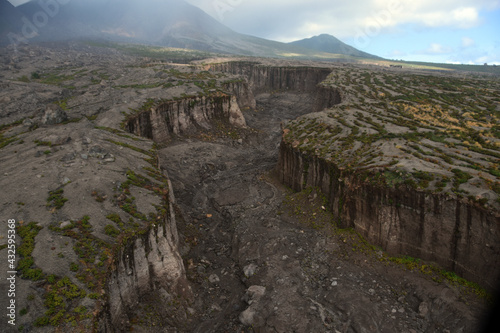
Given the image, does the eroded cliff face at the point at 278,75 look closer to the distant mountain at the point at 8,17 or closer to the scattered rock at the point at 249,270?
the scattered rock at the point at 249,270

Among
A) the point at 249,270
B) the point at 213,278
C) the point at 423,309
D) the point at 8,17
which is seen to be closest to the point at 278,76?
the point at 249,270

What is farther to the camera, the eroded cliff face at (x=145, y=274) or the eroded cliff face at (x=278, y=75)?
the eroded cliff face at (x=278, y=75)

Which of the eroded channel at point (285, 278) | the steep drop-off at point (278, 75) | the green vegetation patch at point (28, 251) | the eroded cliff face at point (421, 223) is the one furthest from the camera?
the steep drop-off at point (278, 75)

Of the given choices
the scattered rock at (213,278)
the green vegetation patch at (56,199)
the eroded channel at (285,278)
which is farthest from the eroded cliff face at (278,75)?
the green vegetation patch at (56,199)

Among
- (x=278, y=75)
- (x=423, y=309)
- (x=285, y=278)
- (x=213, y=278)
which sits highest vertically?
(x=278, y=75)

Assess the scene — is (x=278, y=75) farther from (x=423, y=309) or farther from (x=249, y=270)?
(x=423, y=309)

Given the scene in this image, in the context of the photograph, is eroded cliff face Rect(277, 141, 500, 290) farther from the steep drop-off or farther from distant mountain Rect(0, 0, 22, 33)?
distant mountain Rect(0, 0, 22, 33)
